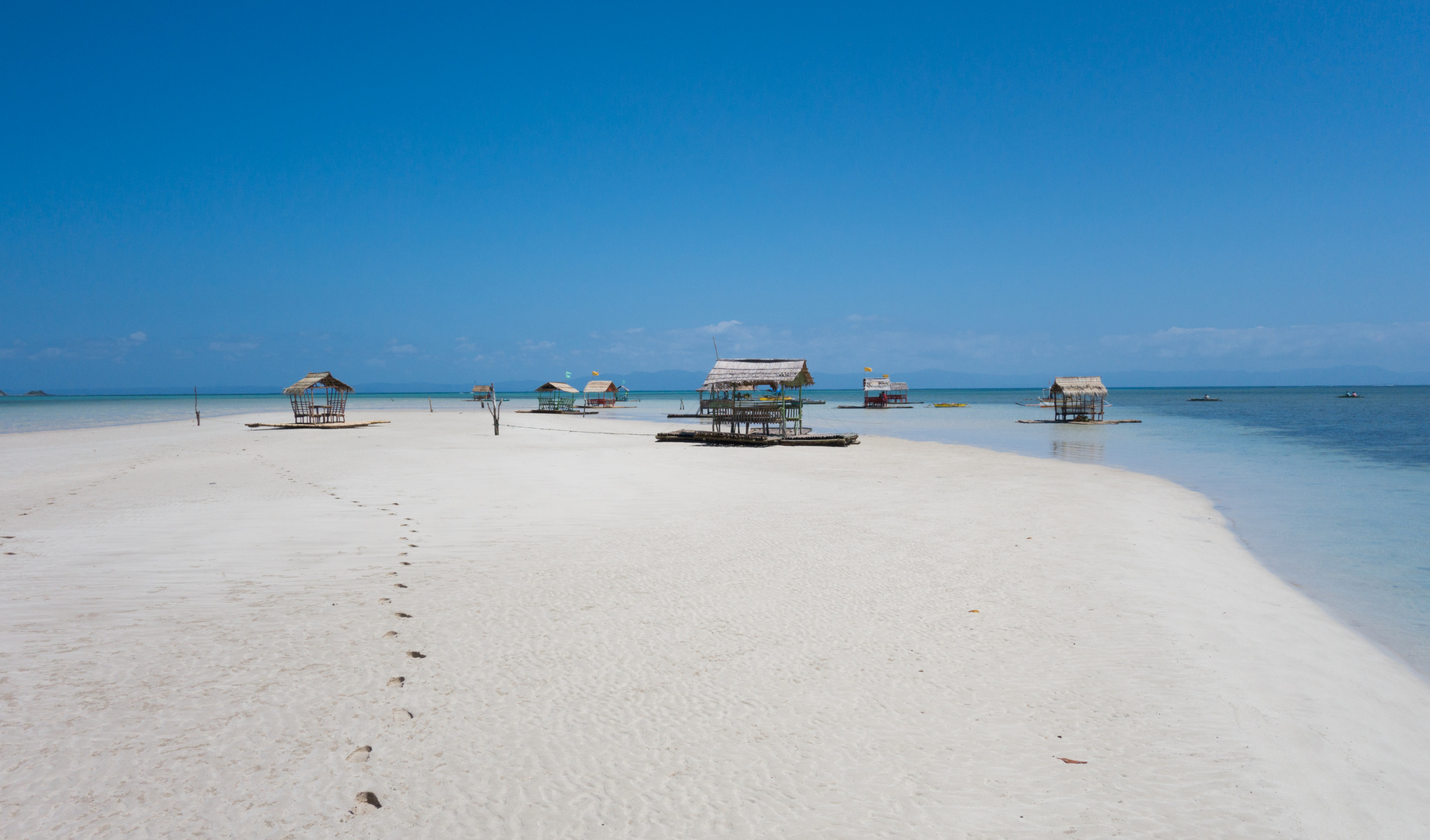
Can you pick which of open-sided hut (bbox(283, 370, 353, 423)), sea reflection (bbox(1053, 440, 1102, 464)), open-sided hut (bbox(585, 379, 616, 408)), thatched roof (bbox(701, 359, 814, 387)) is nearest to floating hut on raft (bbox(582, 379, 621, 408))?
open-sided hut (bbox(585, 379, 616, 408))

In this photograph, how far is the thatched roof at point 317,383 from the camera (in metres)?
28.8

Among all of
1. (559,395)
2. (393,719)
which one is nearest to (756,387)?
(393,719)

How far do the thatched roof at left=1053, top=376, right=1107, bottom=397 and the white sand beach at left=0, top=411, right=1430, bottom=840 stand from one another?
28.1 meters

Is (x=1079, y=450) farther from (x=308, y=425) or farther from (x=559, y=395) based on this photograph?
(x=559, y=395)

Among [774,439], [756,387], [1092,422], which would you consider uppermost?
[756,387]

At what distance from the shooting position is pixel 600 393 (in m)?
57.7

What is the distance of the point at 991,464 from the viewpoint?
16.9 m

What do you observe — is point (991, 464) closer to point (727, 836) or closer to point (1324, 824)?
point (1324, 824)

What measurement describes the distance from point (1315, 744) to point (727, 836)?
10.8 feet

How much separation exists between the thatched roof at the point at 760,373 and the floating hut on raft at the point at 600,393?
104ft

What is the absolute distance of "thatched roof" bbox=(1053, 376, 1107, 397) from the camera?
34281mm

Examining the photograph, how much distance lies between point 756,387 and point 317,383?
18624 millimetres

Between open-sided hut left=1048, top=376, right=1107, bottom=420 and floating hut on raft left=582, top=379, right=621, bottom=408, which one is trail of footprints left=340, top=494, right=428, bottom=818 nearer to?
open-sided hut left=1048, top=376, right=1107, bottom=420

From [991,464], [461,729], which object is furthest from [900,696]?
[991,464]
